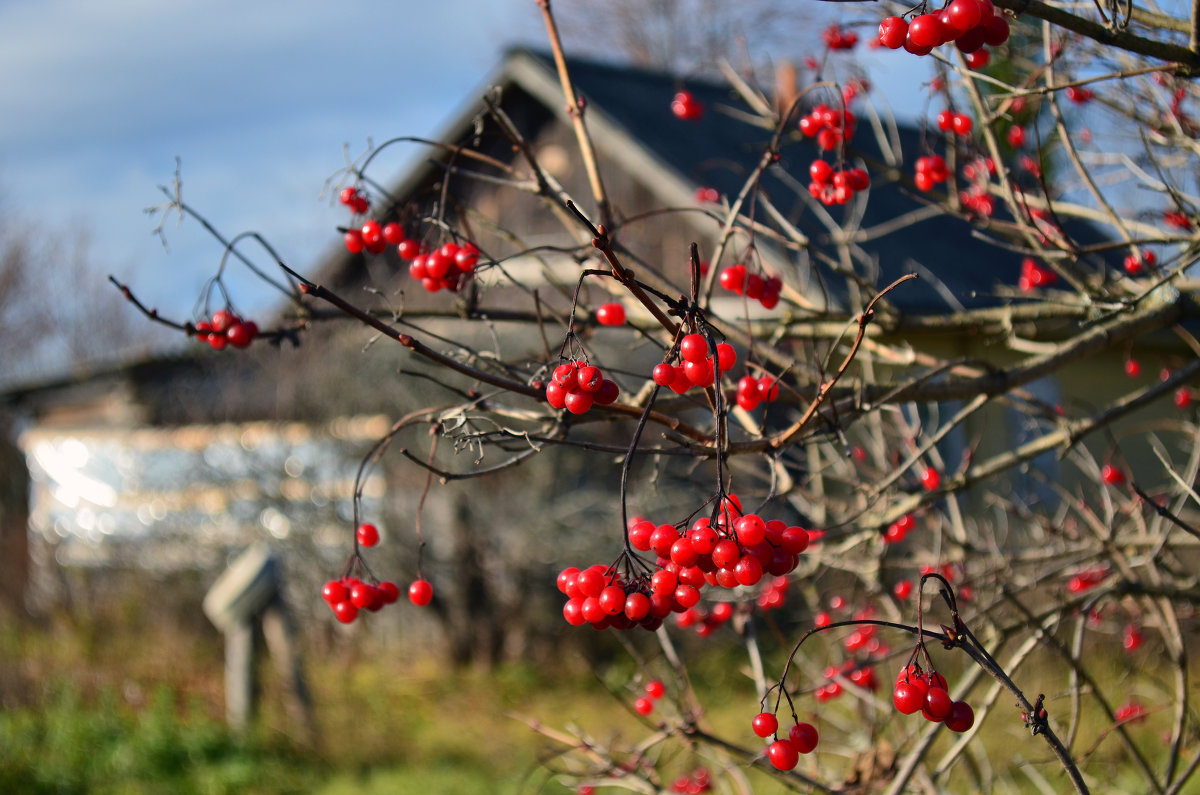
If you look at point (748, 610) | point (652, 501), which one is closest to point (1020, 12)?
point (748, 610)

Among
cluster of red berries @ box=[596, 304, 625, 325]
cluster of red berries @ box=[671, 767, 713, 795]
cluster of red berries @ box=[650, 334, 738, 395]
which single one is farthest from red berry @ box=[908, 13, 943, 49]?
cluster of red berries @ box=[671, 767, 713, 795]

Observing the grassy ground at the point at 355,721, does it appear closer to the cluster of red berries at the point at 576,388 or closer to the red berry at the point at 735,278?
the red berry at the point at 735,278

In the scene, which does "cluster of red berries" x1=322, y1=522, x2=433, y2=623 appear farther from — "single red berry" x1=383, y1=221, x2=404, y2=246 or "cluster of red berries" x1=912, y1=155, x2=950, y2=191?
"cluster of red berries" x1=912, y1=155, x2=950, y2=191

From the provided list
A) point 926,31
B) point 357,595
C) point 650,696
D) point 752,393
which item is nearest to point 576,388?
point 752,393

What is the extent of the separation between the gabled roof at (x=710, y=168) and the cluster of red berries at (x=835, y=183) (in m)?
5.53

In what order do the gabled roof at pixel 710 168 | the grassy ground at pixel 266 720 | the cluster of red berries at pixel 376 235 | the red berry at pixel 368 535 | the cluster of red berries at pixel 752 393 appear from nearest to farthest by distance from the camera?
the cluster of red berries at pixel 752 393 → the red berry at pixel 368 535 → the cluster of red berries at pixel 376 235 → the grassy ground at pixel 266 720 → the gabled roof at pixel 710 168

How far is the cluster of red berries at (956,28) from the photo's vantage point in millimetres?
1450

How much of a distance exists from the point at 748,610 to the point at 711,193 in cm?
161

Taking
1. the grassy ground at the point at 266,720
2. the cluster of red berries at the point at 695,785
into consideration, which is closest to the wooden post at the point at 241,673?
the grassy ground at the point at 266,720

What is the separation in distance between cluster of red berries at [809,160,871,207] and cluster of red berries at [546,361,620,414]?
1.30 m

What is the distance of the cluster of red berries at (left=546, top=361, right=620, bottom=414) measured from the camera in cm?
146

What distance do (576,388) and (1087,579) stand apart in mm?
2556

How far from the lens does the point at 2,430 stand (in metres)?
15.1

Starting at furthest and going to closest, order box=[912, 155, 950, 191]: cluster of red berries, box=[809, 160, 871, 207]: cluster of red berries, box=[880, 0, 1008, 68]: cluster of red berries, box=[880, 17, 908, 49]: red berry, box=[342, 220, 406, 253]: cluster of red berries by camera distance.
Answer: box=[912, 155, 950, 191]: cluster of red berries
box=[809, 160, 871, 207]: cluster of red berries
box=[342, 220, 406, 253]: cluster of red berries
box=[880, 17, 908, 49]: red berry
box=[880, 0, 1008, 68]: cluster of red berries
